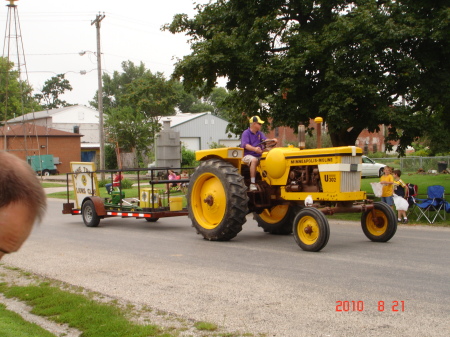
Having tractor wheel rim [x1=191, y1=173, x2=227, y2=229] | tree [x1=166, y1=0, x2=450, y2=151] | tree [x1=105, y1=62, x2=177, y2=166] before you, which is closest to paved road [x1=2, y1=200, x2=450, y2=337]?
tractor wheel rim [x1=191, y1=173, x2=227, y2=229]

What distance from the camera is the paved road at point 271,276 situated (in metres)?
5.76

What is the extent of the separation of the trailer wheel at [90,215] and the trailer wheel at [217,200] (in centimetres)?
364

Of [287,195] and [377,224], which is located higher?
[287,195]

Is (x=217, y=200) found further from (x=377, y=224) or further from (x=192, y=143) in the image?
(x=192, y=143)

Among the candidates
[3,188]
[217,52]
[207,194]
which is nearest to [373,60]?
[217,52]

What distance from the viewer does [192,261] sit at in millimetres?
9344

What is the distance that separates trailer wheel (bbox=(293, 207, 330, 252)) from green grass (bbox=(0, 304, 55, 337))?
17.6 ft

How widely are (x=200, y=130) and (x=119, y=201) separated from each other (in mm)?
50527

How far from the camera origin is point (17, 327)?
207 inches

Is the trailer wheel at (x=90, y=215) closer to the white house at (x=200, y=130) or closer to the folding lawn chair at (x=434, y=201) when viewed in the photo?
the folding lawn chair at (x=434, y=201)

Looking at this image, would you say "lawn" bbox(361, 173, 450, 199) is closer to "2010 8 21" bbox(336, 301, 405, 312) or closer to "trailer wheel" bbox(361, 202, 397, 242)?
"trailer wheel" bbox(361, 202, 397, 242)

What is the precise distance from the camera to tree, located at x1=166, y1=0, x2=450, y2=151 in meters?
15.2

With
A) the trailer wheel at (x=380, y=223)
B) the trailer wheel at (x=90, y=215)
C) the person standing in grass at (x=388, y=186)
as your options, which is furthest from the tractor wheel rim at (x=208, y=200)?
the person standing in grass at (x=388, y=186)

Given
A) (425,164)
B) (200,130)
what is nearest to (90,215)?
(425,164)
